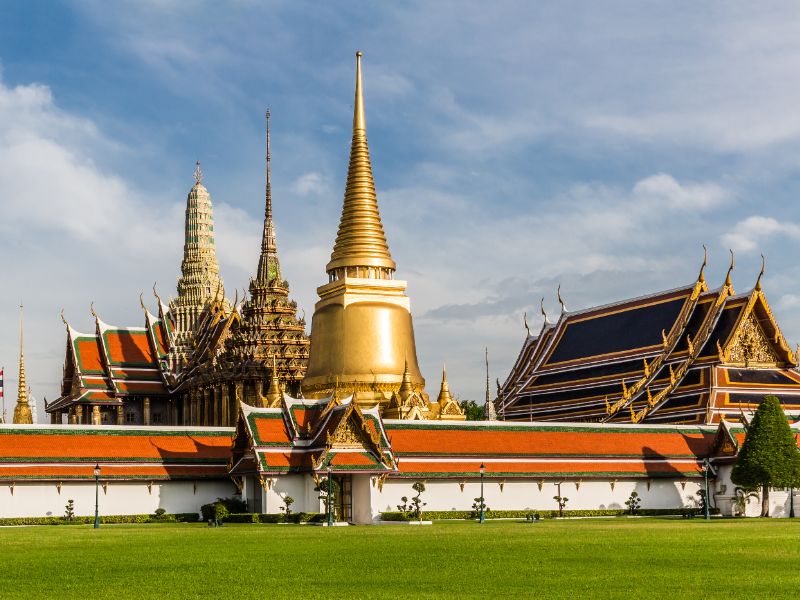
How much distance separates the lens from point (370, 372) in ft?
223

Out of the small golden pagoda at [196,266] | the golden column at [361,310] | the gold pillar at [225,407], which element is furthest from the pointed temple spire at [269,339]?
the small golden pagoda at [196,266]

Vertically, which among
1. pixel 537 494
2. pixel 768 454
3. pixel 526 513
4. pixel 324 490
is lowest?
pixel 526 513

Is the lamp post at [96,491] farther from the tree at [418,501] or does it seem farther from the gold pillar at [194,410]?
the gold pillar at [194,410]

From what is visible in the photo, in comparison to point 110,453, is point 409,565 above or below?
below

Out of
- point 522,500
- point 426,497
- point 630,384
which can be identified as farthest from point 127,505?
point 630,384

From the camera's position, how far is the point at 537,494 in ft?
169

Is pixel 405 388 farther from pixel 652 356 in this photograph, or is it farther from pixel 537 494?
pixel 537 494

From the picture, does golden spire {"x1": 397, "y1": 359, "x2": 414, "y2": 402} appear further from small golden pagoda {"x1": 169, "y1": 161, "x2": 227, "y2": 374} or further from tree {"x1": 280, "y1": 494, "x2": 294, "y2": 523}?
small golden pagoda {"x1": 169, "y1": 161, "x2": 227, "y2": 374}

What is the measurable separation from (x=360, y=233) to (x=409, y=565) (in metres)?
47.5

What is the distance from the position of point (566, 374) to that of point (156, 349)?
3582cm

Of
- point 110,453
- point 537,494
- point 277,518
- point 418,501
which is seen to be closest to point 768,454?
point 537,494

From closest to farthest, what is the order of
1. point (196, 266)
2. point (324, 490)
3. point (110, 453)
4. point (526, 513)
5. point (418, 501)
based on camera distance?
1. point (324, 490)
2. point (418, 501)
3. point (110, 453)
4. point (526, 513)
5. point (196, 266)

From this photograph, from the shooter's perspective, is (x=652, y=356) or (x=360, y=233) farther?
(x=360, y=233)

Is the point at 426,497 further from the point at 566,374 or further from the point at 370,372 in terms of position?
the point at 566,374
